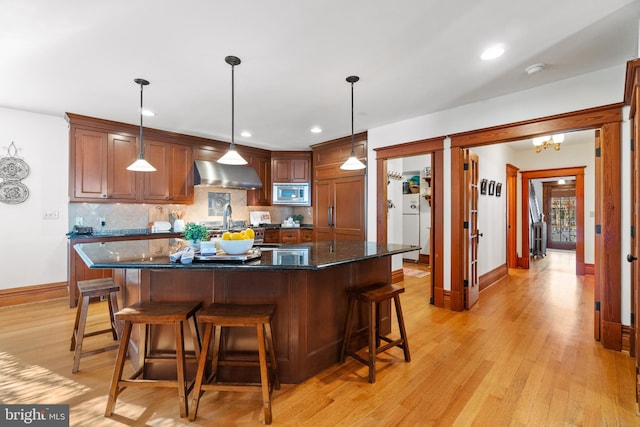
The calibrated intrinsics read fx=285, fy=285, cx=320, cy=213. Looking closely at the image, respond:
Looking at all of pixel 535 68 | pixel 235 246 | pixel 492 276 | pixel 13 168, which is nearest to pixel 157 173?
pixel 13 168

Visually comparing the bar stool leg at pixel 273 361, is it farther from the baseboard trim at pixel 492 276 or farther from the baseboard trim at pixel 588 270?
the baseboard trim at pixel 588 270

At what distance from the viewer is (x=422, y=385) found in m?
2.02

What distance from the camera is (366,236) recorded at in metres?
4.74

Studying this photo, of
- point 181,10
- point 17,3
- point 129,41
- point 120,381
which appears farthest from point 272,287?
point 17,3

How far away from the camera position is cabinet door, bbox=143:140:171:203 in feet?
14.7

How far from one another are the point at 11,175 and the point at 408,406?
206 inches

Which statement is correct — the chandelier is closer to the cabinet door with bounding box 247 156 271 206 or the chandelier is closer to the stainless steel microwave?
the stainless steel microwave

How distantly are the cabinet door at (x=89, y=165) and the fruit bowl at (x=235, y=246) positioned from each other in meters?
3.35

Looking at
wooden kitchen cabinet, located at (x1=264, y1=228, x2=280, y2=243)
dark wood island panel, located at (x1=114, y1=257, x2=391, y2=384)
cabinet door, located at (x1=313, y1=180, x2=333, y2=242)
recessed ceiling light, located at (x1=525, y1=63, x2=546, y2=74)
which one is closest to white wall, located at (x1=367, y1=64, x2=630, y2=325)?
recessed ceiling light, located at (x1=525, y1=63, x2=546, y2=74)

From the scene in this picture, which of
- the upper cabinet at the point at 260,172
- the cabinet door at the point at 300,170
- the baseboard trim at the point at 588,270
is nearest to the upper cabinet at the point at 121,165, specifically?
the upper cabinet at the point at 260,172

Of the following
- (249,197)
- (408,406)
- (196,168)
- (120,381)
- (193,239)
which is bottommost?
(408,406)

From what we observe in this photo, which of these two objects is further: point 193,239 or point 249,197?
point 249,197

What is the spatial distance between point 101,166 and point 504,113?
17.4 ft

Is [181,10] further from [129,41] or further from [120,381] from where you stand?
[120,381]
